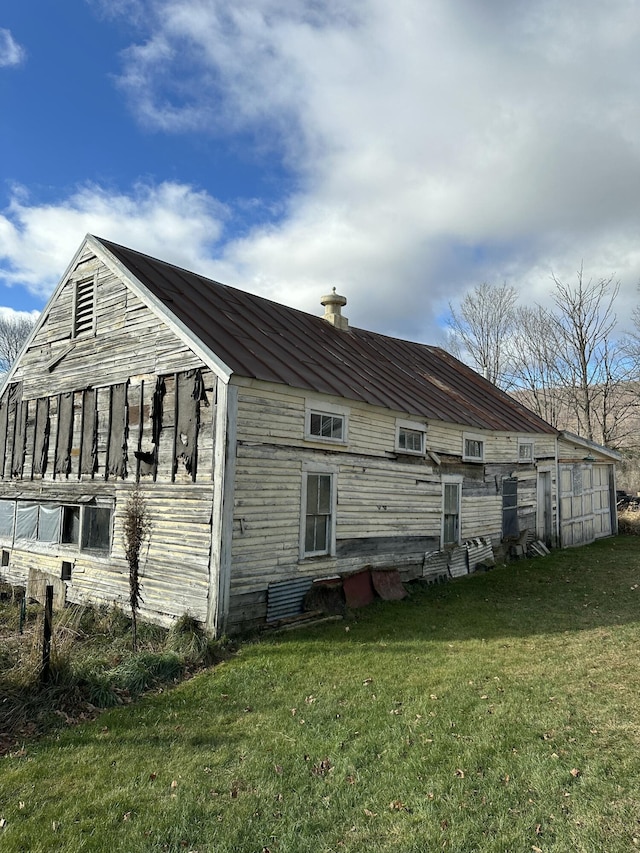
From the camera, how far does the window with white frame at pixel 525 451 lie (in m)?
18.6

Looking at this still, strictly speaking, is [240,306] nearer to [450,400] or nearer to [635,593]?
[450,400]

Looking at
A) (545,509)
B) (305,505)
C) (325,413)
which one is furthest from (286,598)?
(545,509)

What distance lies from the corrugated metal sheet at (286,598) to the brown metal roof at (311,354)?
358 centimetres

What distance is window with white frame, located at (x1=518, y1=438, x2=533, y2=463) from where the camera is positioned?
18.6 metres

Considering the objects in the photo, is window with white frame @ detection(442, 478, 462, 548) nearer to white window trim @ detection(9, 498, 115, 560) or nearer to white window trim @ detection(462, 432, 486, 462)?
white window trim @ detection(462, 432, 486, 462)

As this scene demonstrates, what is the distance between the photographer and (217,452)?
9.46 meters

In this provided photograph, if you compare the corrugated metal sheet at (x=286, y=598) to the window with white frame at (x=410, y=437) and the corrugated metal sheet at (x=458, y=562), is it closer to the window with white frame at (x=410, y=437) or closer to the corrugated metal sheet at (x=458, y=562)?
the window with white frame at (x=410, y=437)

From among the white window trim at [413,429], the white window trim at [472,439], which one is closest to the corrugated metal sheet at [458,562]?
the white window trim at [472,439]

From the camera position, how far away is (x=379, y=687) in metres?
7.20

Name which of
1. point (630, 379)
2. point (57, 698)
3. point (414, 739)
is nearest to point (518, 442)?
point (414, 739)

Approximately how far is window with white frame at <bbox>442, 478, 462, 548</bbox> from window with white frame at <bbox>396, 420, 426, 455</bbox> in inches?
Answer: 56.7

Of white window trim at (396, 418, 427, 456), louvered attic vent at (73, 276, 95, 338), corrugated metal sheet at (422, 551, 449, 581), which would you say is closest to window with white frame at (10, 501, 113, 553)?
louvered attic vent at (73, 276, 95, 338)

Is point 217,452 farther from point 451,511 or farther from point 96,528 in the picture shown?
point 451,511

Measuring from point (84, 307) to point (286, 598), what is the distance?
8112 mm
